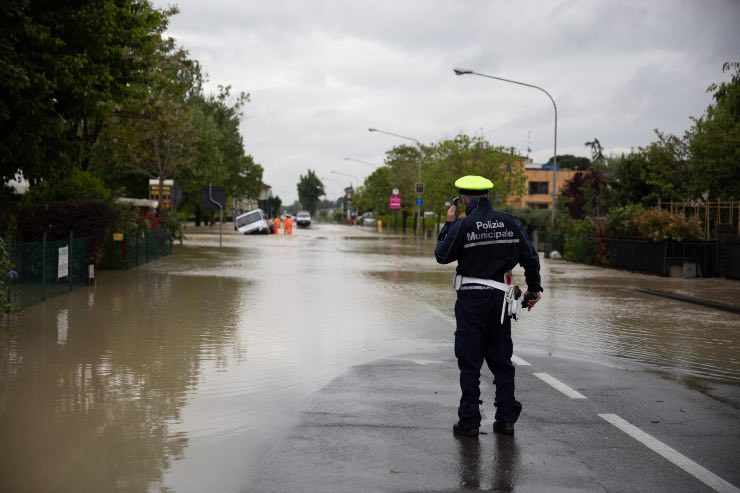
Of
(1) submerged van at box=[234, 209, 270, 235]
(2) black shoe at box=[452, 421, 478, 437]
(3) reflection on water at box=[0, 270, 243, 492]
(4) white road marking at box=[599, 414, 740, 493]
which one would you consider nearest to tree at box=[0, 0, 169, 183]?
(3) reflection on water at box=[0, 270, 243, 492]

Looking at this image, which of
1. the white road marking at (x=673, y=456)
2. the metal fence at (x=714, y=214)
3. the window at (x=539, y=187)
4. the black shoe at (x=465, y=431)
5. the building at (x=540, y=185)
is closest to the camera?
the white road marking at (x=673, y=456)

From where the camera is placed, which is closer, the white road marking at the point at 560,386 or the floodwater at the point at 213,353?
the floodwater at the point at 213,353

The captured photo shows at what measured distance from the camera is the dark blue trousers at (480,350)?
19.7 ft

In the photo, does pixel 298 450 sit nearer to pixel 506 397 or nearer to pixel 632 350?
pixel 506 397

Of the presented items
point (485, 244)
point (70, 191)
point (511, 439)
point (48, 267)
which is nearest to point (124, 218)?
point (70, 191)

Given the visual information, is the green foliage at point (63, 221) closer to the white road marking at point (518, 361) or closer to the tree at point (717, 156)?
the white road marking at point (518, 361)

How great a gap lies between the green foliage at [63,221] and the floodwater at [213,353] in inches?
45.2

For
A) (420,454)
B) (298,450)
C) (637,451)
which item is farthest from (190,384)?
(637,451)

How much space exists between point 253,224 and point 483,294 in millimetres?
55916

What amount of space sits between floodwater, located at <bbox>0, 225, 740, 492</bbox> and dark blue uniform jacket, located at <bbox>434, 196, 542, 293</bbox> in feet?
5.69

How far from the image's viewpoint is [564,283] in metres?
21.0

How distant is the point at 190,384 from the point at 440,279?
1409cm

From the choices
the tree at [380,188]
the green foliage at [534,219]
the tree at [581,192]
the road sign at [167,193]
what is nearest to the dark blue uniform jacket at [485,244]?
the road sign at [167,193]

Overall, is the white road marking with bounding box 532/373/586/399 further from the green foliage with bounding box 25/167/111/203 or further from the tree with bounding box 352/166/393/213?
the tree with bounding box 352/166/393/213
